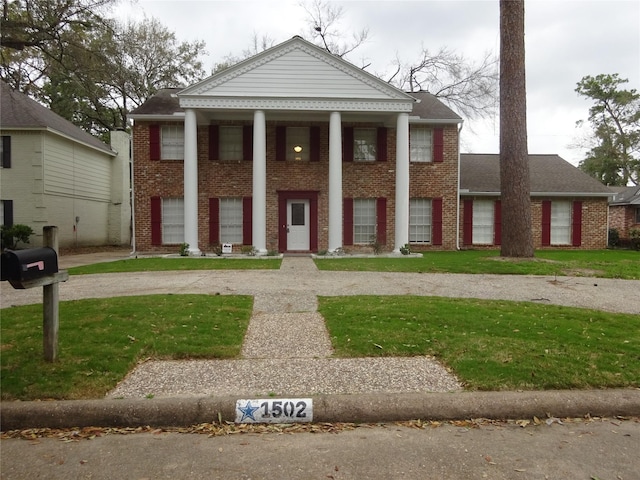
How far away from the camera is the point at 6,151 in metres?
17.8

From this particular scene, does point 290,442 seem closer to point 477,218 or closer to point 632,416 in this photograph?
point 632,416

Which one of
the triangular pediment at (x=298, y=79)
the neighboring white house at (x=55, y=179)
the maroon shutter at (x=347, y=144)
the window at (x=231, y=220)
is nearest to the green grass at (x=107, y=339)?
the window at (x=231, y=220)

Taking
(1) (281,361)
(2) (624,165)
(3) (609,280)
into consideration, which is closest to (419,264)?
(3) (609,280)

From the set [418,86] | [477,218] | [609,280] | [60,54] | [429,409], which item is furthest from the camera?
[418,86]

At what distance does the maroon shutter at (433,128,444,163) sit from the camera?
17.5 metres

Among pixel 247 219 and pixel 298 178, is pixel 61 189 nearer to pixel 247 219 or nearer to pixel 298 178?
pixel 247 219

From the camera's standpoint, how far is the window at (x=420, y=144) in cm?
1764

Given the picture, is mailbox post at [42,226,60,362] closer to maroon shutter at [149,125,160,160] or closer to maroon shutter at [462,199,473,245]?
maroon shutter at [149,125,160,160]

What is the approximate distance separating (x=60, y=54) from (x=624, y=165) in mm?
43080

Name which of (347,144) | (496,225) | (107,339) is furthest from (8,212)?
(496,225)

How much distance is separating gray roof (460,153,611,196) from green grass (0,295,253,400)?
15.3 m

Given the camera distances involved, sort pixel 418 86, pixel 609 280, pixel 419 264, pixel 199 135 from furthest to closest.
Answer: pixel 418 86 → pixel 199 135 → pixel 419 264 → pixel 609 280

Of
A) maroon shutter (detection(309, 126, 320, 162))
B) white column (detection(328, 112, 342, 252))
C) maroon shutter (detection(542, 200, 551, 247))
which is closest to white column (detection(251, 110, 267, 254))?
maroon shutter (detection(309, 126, 320, 162))

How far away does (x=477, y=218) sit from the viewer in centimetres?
1892
